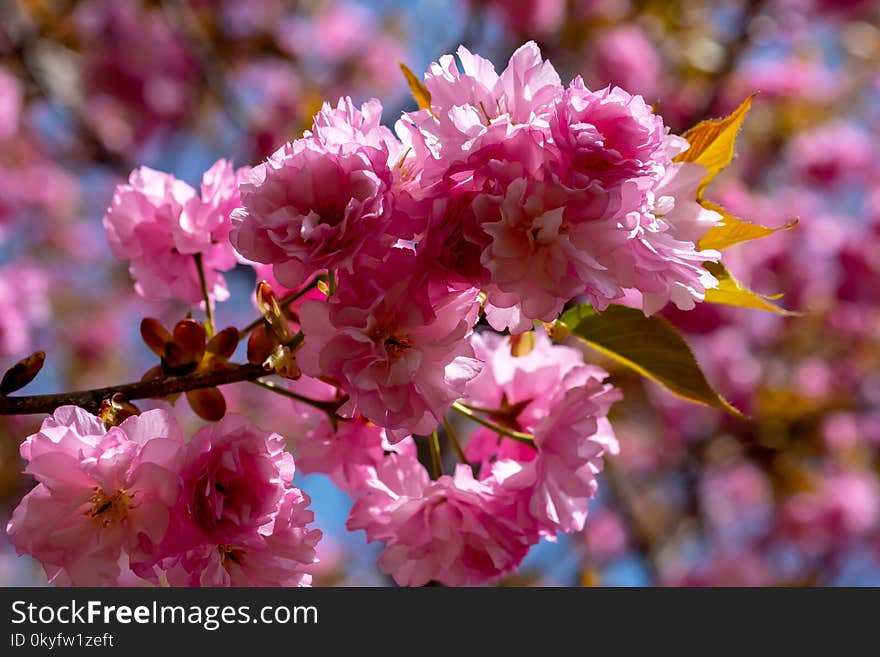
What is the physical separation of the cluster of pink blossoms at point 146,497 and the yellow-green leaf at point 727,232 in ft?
1.51

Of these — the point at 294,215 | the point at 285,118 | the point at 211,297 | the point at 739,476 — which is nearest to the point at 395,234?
the point at 294,215

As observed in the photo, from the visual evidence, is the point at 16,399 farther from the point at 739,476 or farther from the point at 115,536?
the point at 739,476

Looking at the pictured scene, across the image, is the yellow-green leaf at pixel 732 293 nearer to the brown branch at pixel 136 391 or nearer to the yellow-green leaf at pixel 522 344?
the yellow-green leaf at pixel 522 344

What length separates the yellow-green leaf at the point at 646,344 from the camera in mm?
927

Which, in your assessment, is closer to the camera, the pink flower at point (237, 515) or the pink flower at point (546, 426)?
the pink flower at point (237, 515)

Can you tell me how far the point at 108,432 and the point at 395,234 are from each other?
284 mm

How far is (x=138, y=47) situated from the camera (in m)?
3.77

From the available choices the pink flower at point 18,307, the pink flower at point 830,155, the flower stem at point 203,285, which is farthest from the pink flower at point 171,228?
the pink flower at point 830,155

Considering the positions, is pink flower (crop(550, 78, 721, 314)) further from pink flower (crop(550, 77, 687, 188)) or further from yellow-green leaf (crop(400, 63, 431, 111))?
yellow-green leaf (crop(400, 63, 431, 111))

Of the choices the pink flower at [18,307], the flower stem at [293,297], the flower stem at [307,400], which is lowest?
the flower stem at [307,400]

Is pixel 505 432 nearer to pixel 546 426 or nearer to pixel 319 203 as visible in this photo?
pixel 546 426

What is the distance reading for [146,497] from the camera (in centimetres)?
74

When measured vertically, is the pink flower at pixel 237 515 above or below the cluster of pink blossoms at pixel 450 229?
below

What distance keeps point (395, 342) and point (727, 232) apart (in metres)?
0.37
